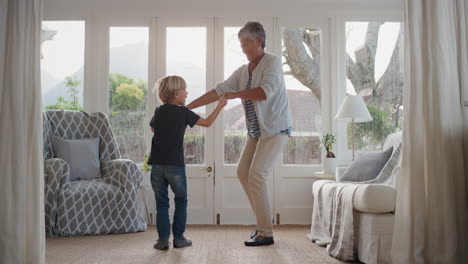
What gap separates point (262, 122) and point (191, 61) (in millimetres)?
1693

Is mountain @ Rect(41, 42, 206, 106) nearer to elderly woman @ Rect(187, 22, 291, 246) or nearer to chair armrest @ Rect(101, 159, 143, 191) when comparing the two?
chair armrest @ Rect(101, 159, 143, 191)

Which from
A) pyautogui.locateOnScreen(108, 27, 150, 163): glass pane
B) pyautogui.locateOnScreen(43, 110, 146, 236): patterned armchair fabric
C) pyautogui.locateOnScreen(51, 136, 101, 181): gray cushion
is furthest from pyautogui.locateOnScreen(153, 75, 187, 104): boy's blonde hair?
pyautogui.locateOnScreen(108, 27, 150, 163): glass pane

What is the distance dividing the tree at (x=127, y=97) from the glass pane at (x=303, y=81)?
149 centimetres

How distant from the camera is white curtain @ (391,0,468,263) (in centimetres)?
211

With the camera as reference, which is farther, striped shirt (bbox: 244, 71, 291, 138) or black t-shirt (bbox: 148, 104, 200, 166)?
striped shirt (bbox: 244, 71, 291, 138)

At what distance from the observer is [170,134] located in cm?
292

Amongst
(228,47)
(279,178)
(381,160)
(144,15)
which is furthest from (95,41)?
(381,160)

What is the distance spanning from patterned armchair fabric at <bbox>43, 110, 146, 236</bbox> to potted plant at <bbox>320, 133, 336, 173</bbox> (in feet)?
A: 5.45

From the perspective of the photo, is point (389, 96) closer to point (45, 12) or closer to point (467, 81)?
point (467, 81)

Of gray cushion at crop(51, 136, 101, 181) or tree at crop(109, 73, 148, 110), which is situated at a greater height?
tree at crop(109, 73, 148, 110)

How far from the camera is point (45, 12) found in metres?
4.50

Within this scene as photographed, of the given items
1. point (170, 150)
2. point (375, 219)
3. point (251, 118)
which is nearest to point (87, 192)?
point (170, 150)

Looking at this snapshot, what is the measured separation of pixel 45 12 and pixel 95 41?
1.88ft

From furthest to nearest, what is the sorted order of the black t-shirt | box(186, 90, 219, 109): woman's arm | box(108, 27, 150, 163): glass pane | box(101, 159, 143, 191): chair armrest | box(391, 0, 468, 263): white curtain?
box(108, 27, 150, 163): glass pane
box(101, 159, 143, 191): chair armrest
box(186, 90, 219, 109): woman's arm
the black t-shirt
box(391, 0, 468, 263): white curtain
